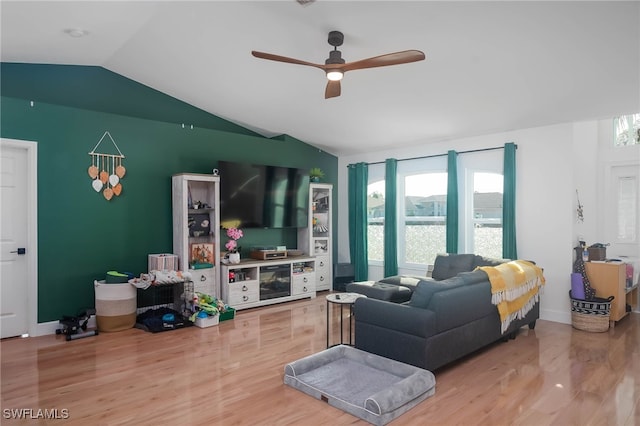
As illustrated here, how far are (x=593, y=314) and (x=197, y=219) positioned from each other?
17.0ft

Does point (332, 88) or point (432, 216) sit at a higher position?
point (332, 88)

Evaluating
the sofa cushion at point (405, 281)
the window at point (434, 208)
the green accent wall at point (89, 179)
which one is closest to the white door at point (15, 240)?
the green accent wall at point (89, 179)

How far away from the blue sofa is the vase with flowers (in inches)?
99.9

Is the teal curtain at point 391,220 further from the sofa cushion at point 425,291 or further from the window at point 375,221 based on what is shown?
the sofa cushion at point 425,291

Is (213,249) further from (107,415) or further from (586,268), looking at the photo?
(586,268)

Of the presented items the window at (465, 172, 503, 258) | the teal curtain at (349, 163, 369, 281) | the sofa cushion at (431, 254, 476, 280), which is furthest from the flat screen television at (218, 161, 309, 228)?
the window at (465, 172, 503, 258)

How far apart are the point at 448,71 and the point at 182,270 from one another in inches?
162

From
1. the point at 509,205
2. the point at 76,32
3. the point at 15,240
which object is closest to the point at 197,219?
the point at 15,240

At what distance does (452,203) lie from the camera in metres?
6.04

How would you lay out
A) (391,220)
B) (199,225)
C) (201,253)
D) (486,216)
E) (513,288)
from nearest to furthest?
(513,288) → (201,253) → (199,225) → (486,216) → (391,220)

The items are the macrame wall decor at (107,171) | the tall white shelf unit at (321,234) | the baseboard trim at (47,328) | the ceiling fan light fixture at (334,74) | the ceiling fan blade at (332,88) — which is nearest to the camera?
the ceiling fan light fixture at (334,74)

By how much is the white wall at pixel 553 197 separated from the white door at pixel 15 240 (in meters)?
6.02

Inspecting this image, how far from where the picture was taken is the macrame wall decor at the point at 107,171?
4867mm

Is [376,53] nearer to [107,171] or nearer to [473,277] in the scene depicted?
[473,277]
